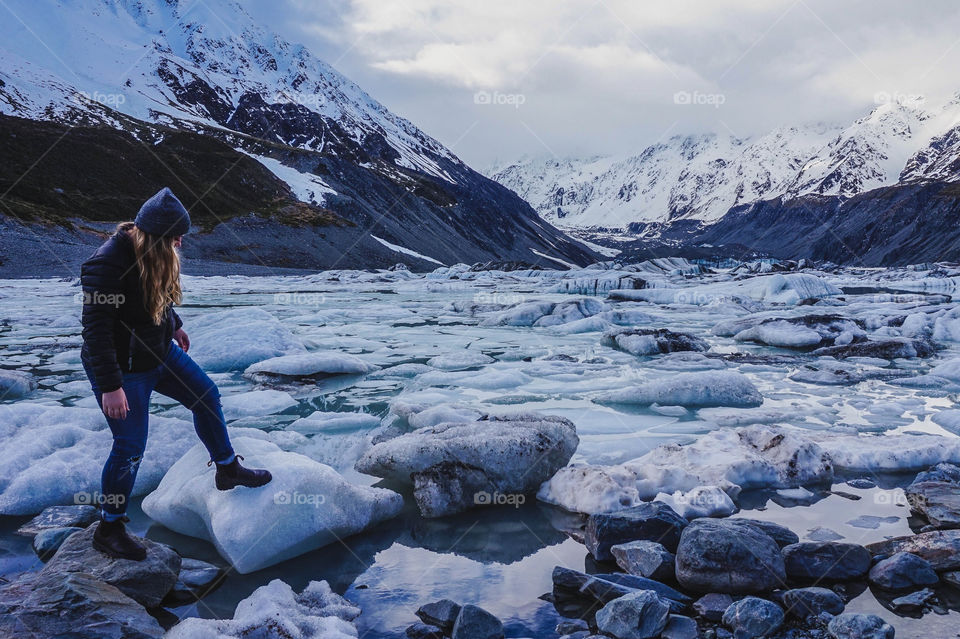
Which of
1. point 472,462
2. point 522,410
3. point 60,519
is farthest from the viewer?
point 522,410

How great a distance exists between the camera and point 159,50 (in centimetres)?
15738

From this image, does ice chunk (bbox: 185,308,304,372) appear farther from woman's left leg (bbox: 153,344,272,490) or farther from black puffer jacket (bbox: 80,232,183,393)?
black puffer jacket (bbox: 80,232,183,393)

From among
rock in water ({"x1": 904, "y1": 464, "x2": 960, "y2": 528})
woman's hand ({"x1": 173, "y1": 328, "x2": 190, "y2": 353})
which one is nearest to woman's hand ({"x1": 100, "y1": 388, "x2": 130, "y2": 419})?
woman's hand ({"x1": 173, "y1": 328, "x2": 190, "y2": 353})

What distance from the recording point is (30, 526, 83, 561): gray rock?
3607mm

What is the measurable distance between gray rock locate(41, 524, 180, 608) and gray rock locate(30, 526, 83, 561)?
309mm

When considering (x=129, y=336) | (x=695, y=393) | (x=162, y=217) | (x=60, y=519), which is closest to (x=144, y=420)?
(x=129, y=336)

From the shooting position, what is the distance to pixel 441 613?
3061 mm

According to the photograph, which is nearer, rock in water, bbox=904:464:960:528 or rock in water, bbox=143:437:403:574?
rock in water, bbox=143:437:403:574

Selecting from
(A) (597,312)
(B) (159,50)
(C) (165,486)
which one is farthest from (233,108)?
(C) (165,486)

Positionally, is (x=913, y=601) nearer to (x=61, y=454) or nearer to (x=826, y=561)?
(x=826, y=561)

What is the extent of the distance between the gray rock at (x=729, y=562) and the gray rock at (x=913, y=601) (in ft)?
1.68

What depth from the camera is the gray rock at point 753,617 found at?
2803 millimetres

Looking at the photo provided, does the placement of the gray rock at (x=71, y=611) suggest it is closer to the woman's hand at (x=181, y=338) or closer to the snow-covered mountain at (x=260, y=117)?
the woman's hand at (x=181, y=338)

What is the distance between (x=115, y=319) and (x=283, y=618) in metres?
1.81
